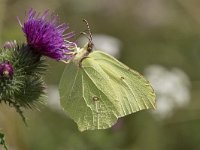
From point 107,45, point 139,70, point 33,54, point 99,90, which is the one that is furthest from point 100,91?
point 139,70

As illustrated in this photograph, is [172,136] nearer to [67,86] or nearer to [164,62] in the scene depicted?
[164,62]

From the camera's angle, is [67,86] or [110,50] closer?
[67,86]

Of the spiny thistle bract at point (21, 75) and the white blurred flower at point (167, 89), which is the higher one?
the spiny thistle bract at point (21, 75)

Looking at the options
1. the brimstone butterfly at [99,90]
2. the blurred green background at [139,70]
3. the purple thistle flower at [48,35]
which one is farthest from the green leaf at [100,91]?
the blurred green background at [139,70]

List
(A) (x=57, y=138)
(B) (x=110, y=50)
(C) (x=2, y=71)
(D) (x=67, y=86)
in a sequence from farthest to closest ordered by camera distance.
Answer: (B) (x=110, y=50)
(A) (x=57, y=138)
(D) (x=67, y=86)
(C) (x=2, y=71)

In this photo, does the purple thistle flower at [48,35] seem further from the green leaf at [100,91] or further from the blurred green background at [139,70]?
the blurred green background at [139,70]

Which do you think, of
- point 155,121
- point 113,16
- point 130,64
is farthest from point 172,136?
point 113,16

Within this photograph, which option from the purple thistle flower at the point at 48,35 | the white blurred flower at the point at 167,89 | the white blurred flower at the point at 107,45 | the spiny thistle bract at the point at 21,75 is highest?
the purple thistle flower at the point at 48,35

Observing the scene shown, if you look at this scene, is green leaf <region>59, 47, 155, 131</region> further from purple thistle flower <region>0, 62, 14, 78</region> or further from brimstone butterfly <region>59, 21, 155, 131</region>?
purple thistle flower <region>0, 62, 14, 78</region>
